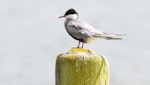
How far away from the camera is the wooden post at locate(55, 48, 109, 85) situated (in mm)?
6125

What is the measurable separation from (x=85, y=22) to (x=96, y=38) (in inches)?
19.4

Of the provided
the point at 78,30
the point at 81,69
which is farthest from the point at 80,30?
the point at 81,69

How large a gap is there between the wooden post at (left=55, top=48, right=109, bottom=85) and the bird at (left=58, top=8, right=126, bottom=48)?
5.93 feet

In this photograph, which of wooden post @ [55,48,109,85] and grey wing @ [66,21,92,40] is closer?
wooden post @ [55,48,109,85]

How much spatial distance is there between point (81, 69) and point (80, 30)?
3.04 m

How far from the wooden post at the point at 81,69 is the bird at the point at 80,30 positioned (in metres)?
1.81

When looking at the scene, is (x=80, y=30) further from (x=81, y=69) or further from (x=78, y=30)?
(x=81, y=69)

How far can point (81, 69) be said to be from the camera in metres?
6.10

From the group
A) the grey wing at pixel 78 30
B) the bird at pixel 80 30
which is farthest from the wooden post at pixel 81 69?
the grey wing at pixel 78 30

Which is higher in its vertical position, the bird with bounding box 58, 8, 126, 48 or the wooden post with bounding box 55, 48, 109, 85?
the bird with bounding box 58, 8, 126, 48

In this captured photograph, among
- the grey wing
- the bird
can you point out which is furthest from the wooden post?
the grey wing

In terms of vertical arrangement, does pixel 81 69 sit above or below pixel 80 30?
below

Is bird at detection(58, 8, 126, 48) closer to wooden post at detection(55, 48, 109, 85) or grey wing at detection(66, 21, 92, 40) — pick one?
grey wing at detection(66, 21, 92, 40)

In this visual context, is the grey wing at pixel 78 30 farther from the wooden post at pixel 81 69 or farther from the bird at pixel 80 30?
the wooden post at pixel 81 69
